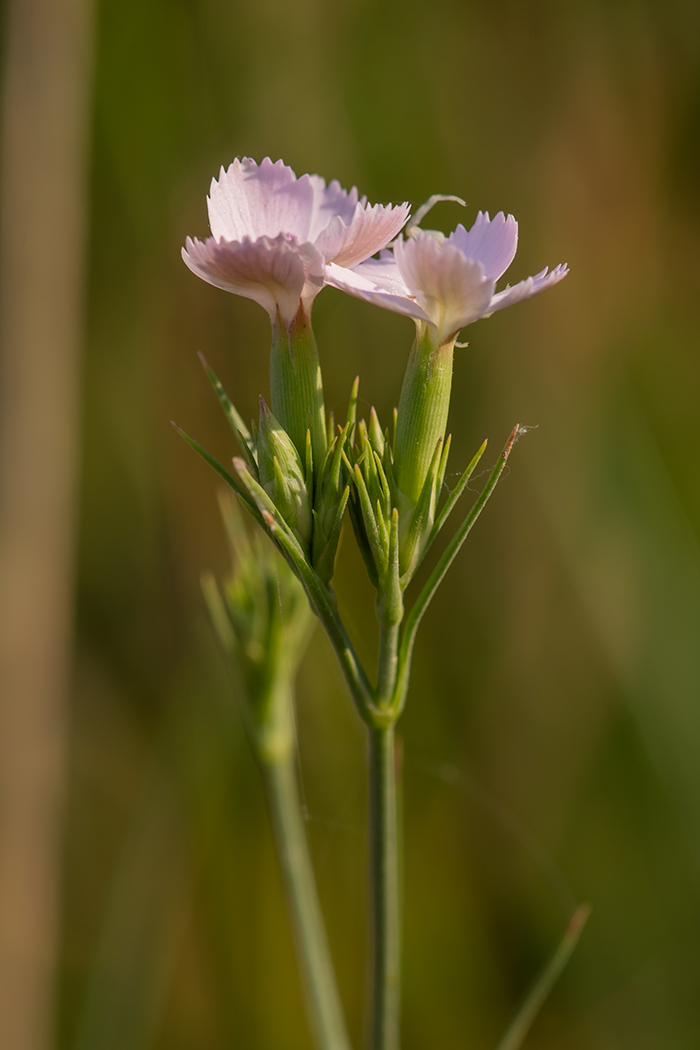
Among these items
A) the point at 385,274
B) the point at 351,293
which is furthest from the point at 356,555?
the point at 351,293

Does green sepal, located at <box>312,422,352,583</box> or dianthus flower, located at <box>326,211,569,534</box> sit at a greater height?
dianthus flower, located at <box>326,211,569,534</box>

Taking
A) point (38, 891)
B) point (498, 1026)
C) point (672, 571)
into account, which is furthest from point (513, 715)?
point (38, 891)

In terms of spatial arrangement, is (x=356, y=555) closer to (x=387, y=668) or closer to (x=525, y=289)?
(x=387, y=668)

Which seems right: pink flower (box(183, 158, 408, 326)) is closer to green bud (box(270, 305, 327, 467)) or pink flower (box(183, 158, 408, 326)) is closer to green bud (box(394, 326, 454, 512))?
green bud (box(270, 305, 327, 467))

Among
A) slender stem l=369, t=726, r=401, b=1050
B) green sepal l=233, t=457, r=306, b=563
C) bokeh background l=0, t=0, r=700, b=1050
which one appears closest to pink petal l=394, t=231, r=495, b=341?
green sepal l=233, t=457, r=306, b=563

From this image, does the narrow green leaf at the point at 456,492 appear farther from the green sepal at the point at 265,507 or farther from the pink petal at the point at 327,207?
the pink petal at the point at 327,207
